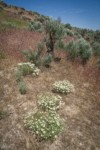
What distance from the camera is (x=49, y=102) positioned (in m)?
7.87

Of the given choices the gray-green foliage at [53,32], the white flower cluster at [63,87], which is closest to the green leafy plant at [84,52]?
the gray-green foliage at [53,32]

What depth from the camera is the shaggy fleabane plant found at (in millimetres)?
6568

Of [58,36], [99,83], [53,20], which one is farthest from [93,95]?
[53,20]

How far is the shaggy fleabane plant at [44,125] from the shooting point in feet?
21.5

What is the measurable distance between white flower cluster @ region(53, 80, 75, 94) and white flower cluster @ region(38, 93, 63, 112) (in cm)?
65

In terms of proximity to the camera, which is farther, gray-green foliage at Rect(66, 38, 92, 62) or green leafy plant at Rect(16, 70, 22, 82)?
gray-green foliage at Rect(66, 38, 92, 62)

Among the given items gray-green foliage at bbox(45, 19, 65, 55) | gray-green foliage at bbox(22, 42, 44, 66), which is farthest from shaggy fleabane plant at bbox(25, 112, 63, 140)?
gray-green foliage at bbox(45, 19, 65, 55)

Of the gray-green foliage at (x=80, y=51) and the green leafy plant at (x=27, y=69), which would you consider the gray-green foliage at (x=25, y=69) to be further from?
the gray-green foliage at (x=80, y=51)

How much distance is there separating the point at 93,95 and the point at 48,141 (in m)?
3.89

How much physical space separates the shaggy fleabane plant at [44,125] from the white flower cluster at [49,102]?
508 millimetres

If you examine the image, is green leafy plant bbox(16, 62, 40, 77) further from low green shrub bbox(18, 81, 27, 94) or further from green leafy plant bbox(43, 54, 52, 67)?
low green shrub bbox(18, 81, 27, 94)

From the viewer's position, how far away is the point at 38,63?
11.0m

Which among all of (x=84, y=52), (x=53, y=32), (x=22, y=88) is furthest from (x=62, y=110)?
(x=53, y=32)

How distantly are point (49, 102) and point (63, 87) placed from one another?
154cm
